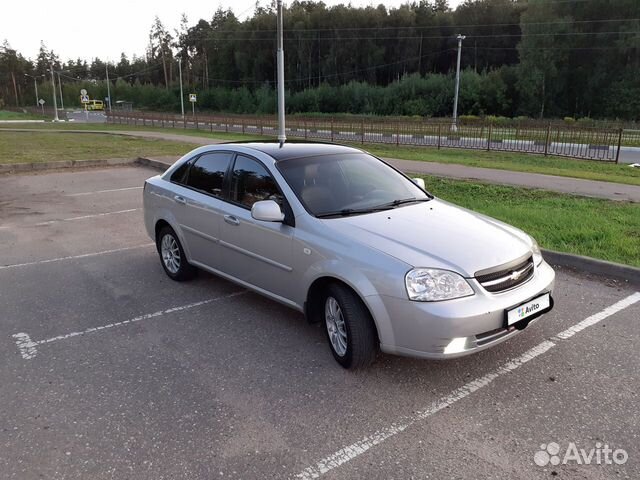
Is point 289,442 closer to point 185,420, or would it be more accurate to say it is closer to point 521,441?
point 185,420

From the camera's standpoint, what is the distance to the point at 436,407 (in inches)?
131

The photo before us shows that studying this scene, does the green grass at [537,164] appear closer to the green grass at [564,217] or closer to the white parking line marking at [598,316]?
the green grass at [564,217]

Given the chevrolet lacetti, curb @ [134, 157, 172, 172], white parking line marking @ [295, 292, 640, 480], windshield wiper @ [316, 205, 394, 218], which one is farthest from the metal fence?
windshield wiper @ [316, 205, 394, 218]

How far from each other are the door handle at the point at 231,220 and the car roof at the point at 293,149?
25.5 inches

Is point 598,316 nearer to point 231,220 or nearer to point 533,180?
point 231,220

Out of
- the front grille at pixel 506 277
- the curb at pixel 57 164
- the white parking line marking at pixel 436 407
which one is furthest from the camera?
the curb at pixel 57 164

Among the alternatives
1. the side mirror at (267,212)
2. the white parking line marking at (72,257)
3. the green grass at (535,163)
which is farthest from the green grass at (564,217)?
the white parking line marking at (72,257)

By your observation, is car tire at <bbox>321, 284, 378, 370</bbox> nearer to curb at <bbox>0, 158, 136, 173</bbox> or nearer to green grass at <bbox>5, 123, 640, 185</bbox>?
green grass at <bbox>5, 123, 640, 185</bbox>

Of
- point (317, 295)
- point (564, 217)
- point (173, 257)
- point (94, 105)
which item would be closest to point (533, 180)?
point (564, 217)

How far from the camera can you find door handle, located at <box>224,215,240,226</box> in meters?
4.64

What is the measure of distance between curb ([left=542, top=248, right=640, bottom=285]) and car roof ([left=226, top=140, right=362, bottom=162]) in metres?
2.84

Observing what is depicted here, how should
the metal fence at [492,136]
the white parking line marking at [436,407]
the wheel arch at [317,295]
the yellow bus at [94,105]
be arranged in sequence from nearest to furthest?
the white parking line marking at [436,407], the wheel arch at [317,295], the metal fence at [492,136], the yellow bus at [94,105]

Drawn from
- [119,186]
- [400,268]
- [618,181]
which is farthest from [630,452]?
[119,186]

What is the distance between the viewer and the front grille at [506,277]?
344cm
